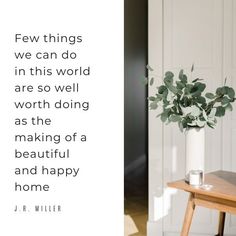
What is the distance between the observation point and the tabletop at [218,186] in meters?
1.70

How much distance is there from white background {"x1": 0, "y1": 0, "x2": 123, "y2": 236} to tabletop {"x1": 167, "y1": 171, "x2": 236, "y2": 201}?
0.98m

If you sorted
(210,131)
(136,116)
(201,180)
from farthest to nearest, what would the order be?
(136,116) → (210,131) → (201,180)

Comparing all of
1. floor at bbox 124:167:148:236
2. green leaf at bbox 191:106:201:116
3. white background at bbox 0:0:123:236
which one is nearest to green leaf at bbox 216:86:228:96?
green leaf at bbox 191:106:201:116

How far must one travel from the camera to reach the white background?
0.80 metres

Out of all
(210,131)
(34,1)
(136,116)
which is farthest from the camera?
(136,116)

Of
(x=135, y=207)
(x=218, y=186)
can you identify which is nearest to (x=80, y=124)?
(x=218, y=186)

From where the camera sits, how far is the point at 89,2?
80 centimetres

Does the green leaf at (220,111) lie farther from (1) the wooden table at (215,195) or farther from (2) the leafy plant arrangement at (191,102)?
(1) the wooden table at (215,195)

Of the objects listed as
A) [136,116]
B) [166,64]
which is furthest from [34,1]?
[136,116]

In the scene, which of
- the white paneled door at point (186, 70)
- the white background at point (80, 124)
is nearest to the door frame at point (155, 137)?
the white paneled door at point (186, 70)

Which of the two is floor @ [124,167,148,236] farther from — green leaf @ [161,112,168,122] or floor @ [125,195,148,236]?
green leaf @ [161,112,168,122]

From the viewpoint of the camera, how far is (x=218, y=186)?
183cm

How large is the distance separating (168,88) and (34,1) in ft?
3.81

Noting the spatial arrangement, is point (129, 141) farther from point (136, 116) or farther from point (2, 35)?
point (2, 35)
